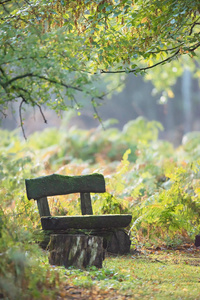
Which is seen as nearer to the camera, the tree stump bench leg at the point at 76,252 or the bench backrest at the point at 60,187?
the tree stump bench leg at the point at 76,252

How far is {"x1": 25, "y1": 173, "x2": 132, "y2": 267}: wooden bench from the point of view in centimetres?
516

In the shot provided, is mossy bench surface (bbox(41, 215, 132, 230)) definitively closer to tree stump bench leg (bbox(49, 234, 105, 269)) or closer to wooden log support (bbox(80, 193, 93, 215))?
tree stump bench leg (bbox(49, 234, 105, 269))

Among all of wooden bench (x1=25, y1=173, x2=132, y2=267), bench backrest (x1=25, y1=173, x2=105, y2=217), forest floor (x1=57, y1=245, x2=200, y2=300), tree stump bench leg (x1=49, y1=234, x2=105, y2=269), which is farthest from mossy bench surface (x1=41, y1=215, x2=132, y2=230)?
Result: bench backrest (x1=25, y1=173, x2=105, y2=217)

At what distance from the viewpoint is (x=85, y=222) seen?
19.1 feet

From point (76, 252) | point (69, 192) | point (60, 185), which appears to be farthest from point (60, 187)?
point (76, 252)

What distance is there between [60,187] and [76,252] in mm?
1628

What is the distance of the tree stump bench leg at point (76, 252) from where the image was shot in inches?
202

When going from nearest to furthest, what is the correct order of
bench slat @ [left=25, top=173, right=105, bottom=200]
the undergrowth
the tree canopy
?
the undergrowth → the tree canopy → bench slat @ [left=25, top=173, right=105, bottom=200]

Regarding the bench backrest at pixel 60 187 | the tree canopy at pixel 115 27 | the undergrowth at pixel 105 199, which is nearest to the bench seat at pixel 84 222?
the undergrowth at pixel 105 199

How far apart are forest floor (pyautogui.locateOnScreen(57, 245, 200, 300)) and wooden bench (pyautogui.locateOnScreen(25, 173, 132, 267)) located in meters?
0.34

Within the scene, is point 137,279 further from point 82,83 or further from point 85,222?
point 82,83

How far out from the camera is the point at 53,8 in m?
5.25

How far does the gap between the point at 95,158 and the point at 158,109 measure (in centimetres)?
2167

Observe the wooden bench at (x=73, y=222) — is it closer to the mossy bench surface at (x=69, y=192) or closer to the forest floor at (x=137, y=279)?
the mossy bench surface at (x=69, y=192)
